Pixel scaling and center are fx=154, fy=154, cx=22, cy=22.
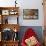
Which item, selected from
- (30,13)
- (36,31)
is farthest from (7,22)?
(36,31)

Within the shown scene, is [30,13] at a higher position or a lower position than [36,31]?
higher

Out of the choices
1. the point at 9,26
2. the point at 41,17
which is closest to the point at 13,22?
the point at 9,26

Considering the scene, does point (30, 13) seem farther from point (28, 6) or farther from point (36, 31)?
point (36, 31)

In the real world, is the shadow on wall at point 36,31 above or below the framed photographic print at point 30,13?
below

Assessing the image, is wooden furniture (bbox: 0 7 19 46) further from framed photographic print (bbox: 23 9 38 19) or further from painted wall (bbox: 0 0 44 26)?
framed photographic print (bbox: 23 9 38 19)

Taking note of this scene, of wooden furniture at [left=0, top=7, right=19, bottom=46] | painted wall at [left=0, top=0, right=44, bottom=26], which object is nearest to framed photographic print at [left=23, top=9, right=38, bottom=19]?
painted wall at [left=0, top=0, right=44, bottom=26]

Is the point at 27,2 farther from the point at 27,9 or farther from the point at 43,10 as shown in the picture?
the point at 43,10

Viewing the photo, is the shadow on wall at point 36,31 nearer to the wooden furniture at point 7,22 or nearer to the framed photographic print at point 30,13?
the wooden furniture at point 7,22

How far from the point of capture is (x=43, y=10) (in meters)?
5.55

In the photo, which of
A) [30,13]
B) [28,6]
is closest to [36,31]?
[30,13]

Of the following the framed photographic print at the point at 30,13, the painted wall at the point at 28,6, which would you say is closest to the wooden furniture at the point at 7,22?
the painted wall at the point at 28,6

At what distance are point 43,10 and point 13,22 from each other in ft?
3.81


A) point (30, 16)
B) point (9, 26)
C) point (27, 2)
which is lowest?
point (9, 26)

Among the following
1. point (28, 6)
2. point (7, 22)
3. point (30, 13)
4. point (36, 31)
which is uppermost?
point (28, 6)
